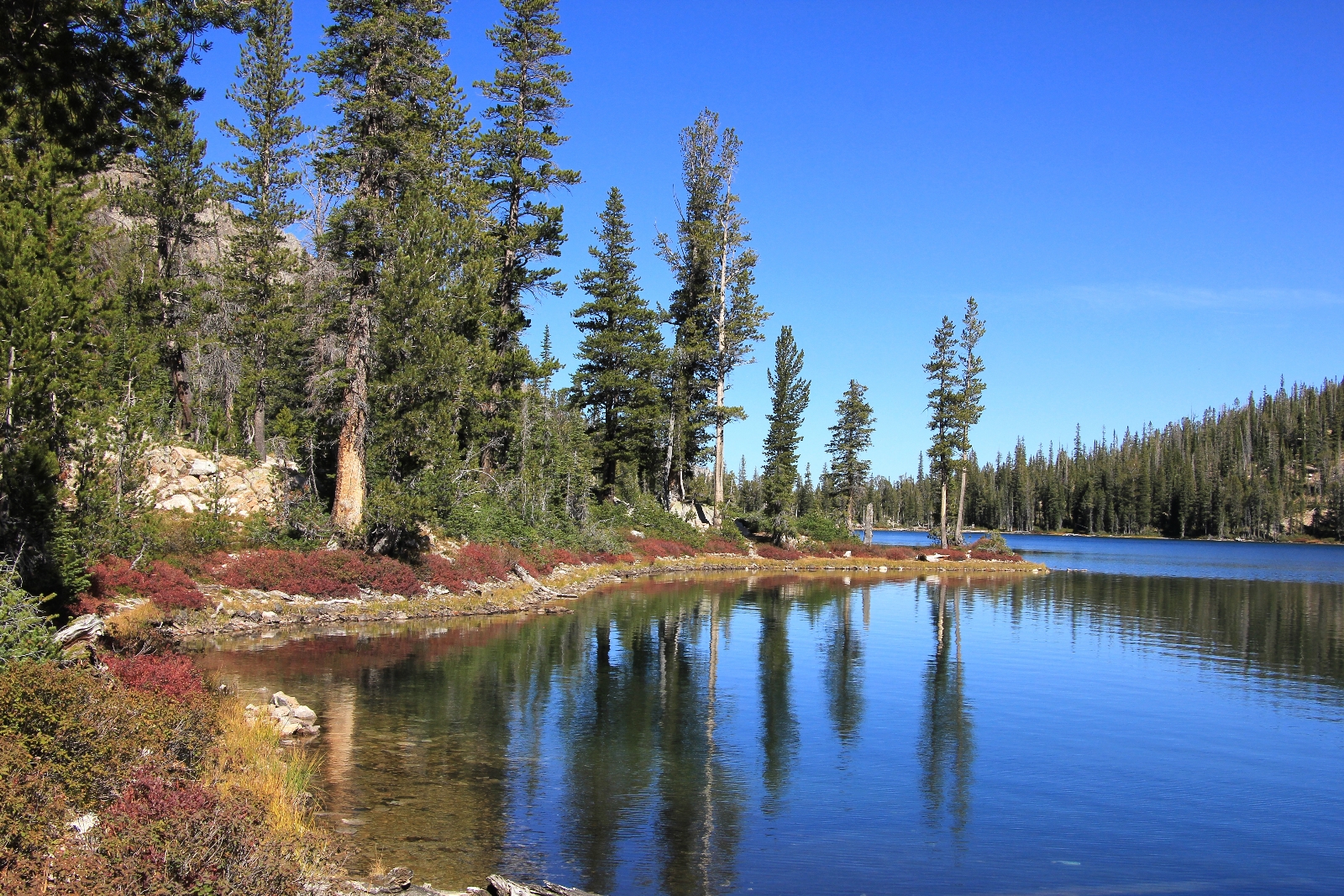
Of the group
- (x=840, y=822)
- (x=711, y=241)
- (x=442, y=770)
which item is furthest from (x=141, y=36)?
(x=711, y=241)

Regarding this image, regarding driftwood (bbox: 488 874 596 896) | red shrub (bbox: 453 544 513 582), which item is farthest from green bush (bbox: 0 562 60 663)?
red shrub (bbox: 453 544 513 582)

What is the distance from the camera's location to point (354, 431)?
27688 mm

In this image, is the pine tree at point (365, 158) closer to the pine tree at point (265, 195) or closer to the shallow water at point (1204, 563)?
the pine tree at point (265, 195)

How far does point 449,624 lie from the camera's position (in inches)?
1078

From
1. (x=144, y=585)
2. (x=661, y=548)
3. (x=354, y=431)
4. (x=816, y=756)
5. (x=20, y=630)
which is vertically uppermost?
(x=354, y=431)

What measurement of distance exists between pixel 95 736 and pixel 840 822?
30.9 feet

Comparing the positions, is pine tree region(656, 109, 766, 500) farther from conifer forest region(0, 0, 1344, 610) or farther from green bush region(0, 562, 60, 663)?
green bush region(0, 562, 60, 663)

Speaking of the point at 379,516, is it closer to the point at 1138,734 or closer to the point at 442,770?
the point at 442,770

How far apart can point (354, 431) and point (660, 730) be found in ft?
54.3

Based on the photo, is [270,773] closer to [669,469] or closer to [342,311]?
[342,311]

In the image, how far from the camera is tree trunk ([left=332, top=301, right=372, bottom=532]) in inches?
1092

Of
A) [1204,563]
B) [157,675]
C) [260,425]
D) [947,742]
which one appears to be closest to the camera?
[157,675]

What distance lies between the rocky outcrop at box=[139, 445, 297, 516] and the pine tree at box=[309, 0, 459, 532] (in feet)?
9.76

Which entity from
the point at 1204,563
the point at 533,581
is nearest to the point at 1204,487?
the point at 1204,563
